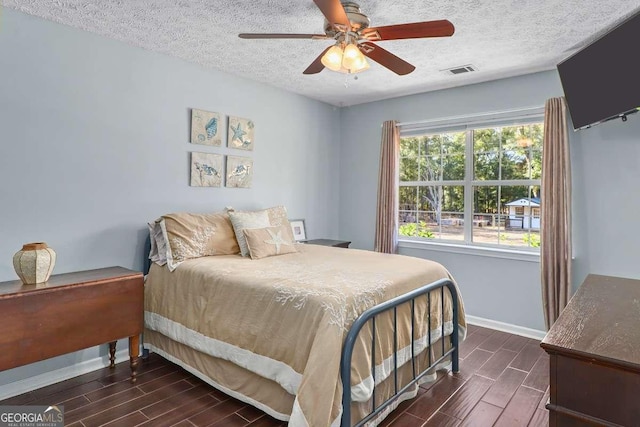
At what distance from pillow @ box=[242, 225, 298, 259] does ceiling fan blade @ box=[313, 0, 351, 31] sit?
5.54ft

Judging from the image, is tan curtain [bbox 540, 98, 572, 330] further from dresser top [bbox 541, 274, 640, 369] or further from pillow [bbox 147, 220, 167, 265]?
pillow [bbox 147, 220, 167, 265]

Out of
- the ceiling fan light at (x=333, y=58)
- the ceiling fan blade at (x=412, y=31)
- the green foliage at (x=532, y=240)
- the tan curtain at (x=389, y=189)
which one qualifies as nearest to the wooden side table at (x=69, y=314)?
the ceiling fan light at (x=333, y=58)

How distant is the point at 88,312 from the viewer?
2.25 m

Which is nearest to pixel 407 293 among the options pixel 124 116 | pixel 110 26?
pixel 124 116

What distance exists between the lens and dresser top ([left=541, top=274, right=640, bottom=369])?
1.04m

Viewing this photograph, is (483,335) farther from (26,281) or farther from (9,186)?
(9,186)

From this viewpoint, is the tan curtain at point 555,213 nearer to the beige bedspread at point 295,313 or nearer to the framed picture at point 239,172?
the beige bedspread at point 295,313

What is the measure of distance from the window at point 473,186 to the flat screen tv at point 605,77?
631 mm

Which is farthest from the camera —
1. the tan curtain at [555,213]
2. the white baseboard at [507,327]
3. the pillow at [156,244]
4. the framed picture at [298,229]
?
the framed picture at [298,229]

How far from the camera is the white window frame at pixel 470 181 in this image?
351 centimetres

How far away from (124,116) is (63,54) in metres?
0.54

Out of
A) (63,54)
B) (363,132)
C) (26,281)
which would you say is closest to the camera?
(26,281)

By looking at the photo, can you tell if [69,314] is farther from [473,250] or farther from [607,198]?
[607,198]

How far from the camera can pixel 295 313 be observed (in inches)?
73.7
